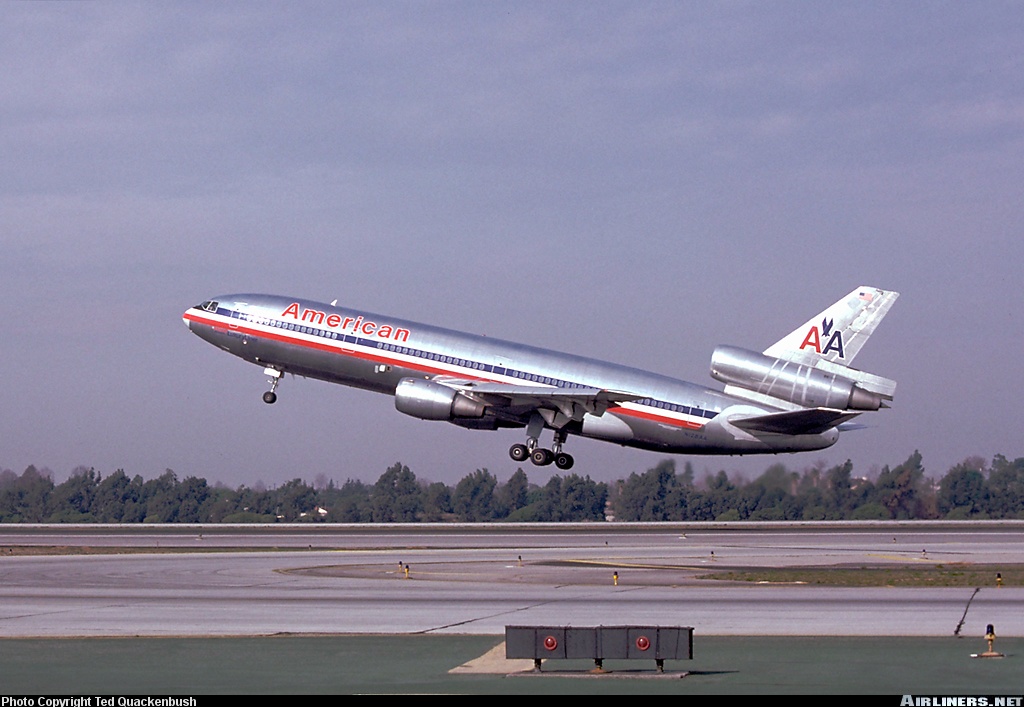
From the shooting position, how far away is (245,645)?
32812mm

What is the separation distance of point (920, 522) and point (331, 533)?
4276 cm

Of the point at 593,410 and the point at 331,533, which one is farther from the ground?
the point at 593,410

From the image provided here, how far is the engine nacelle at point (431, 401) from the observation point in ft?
212

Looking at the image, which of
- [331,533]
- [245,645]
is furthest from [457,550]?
[245,645]

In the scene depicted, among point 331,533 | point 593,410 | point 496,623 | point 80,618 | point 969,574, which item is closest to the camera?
point 496,623

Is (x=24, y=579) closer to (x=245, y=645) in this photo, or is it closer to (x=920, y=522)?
(x=245, y=645)

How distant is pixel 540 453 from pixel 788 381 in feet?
45.3

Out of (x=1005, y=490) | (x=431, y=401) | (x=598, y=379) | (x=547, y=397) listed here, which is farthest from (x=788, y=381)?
(x=1005, y=490)

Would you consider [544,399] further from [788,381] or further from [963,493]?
[963,493]

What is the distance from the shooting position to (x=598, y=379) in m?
66.0

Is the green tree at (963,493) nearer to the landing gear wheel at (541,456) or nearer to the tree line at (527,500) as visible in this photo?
the tree line at (527,500)

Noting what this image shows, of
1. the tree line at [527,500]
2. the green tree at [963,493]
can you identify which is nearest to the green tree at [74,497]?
the tree line at [527,500]

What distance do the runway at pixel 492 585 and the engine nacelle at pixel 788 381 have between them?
7.71 meters

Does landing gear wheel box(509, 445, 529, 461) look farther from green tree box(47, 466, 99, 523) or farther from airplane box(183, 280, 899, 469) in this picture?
green tree box(47, 466, 99, 523)
